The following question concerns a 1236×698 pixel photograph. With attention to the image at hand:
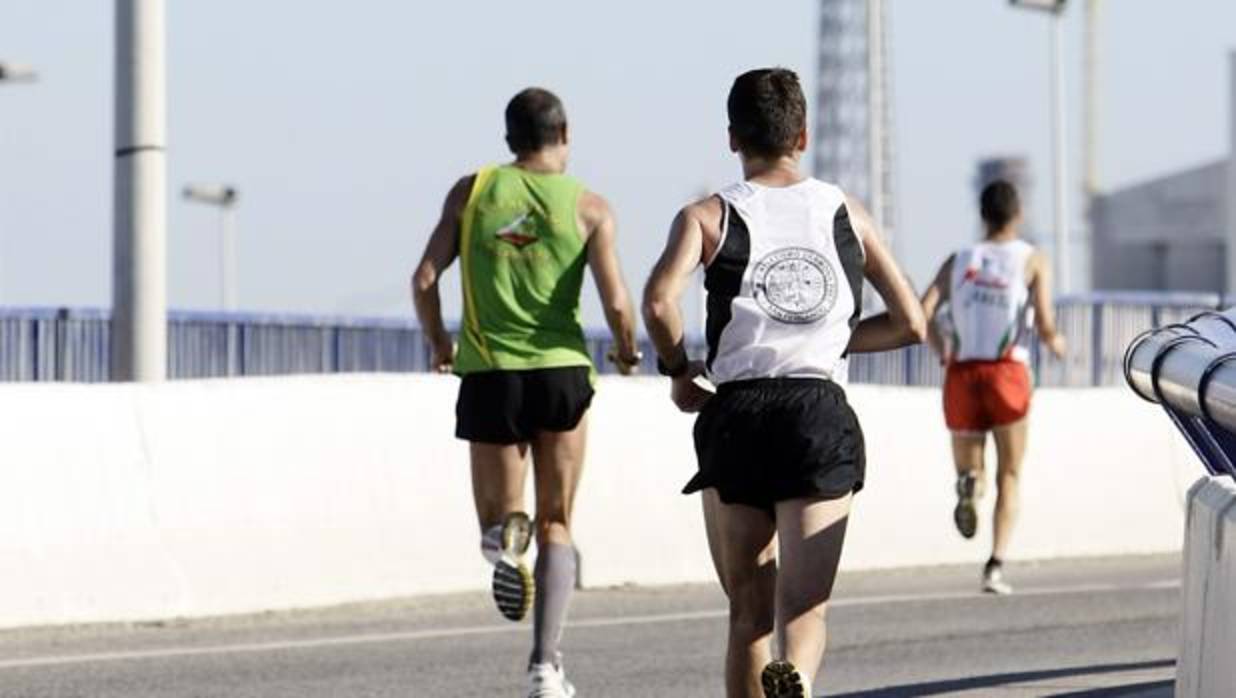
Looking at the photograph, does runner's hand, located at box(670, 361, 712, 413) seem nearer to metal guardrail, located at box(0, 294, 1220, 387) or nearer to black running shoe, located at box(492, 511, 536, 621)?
black running shoe, located at box(492, 511, 536, 621)

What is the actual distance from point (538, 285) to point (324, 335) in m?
12.6

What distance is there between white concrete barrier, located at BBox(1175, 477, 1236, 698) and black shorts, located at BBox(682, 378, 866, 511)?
0.78m

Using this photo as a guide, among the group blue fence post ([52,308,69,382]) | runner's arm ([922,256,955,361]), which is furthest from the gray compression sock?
blue fence post ([52,308,69,382])

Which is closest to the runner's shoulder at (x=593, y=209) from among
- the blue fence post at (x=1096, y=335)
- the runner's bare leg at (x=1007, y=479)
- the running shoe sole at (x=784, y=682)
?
the running shoe sole at (x=784, y=682)

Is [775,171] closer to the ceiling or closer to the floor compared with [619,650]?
closer to the ceiling

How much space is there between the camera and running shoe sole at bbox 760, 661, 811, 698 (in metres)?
7.38

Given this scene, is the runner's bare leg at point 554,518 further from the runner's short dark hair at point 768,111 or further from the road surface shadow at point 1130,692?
the runner's short dark hair at point 768,111

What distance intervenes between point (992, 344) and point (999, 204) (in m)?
0.69

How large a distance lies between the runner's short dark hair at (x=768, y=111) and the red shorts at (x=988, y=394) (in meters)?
8.05

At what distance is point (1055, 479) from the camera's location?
18.9m

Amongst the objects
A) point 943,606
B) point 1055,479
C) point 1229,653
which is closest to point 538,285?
point 1229,653

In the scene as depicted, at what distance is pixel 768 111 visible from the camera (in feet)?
25.5

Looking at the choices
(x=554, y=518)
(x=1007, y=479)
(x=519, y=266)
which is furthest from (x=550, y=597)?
(x=1007, y=479)

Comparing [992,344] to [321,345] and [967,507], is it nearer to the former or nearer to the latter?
[967,507]
